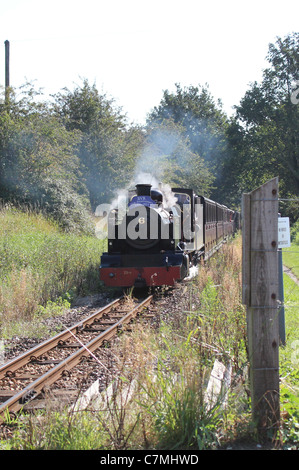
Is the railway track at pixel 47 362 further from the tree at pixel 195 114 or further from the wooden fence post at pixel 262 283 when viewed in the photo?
the tree at pixel 195 114

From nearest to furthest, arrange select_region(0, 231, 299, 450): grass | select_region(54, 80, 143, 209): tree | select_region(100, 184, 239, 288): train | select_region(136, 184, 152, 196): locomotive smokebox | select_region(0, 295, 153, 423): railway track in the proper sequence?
select_region(0, 231, 299, 450): grass
select_region(0, 295, 153, 423): railway track
select_region(100, 184, 239, 288): train
select_region(136, 184, 152, 196): locomotive smokebox
select_region(54, 80, 143, 209): tree

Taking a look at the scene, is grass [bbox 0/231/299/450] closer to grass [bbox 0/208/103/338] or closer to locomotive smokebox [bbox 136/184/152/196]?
grass [bbox 0/208/103/338]

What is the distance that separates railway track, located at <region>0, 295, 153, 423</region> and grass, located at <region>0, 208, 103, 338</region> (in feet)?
3.41

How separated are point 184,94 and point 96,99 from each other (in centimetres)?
3534

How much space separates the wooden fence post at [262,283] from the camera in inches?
141

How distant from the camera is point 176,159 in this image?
134ft

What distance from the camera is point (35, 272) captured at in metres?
11.5

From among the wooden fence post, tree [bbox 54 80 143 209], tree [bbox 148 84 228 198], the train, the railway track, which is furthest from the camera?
tree [bbox 148 84 228 198]

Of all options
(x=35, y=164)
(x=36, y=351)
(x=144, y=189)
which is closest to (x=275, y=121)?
(x=35, y=164)

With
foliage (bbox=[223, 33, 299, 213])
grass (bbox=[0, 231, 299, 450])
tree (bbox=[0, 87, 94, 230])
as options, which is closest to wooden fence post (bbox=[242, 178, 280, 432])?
grass (bbox=[0, 231, 299, 450])

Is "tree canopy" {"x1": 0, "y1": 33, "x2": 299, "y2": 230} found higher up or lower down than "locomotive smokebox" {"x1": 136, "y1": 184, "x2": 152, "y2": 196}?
higher up

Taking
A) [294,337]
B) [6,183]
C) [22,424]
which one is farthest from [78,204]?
[22,424]

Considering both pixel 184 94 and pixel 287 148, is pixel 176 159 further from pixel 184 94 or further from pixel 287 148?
pixel 184 94

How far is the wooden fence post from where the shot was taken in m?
3.59
